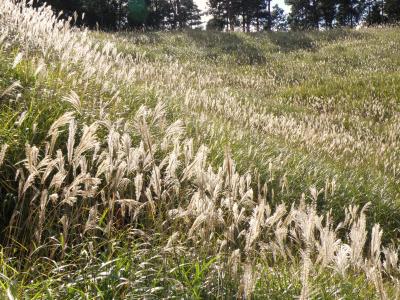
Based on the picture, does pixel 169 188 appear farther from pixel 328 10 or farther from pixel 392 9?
pixel 328 10

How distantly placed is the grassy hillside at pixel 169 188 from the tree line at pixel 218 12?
40682 mm

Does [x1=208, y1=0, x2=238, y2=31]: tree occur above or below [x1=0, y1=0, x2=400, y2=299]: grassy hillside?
above

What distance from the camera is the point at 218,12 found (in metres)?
77.5

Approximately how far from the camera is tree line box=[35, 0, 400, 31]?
50.3 metres

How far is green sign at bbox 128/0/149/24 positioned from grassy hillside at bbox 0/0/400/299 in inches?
1723

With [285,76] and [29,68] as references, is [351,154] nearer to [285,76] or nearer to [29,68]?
[29,68]

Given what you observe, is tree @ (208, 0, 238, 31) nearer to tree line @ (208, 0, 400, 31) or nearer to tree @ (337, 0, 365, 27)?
tree line @ (208, 0, 400, 31)

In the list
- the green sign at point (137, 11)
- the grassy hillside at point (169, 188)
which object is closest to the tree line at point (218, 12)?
the green sign at point (137, 11)

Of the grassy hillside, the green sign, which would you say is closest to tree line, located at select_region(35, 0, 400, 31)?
the green sign

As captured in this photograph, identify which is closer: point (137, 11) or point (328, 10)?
point (137, 11)

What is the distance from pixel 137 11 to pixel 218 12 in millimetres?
25834

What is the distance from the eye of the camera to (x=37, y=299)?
2041mm


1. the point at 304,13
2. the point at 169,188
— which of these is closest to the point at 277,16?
the point at 304,13

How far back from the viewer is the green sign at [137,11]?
5359cm
